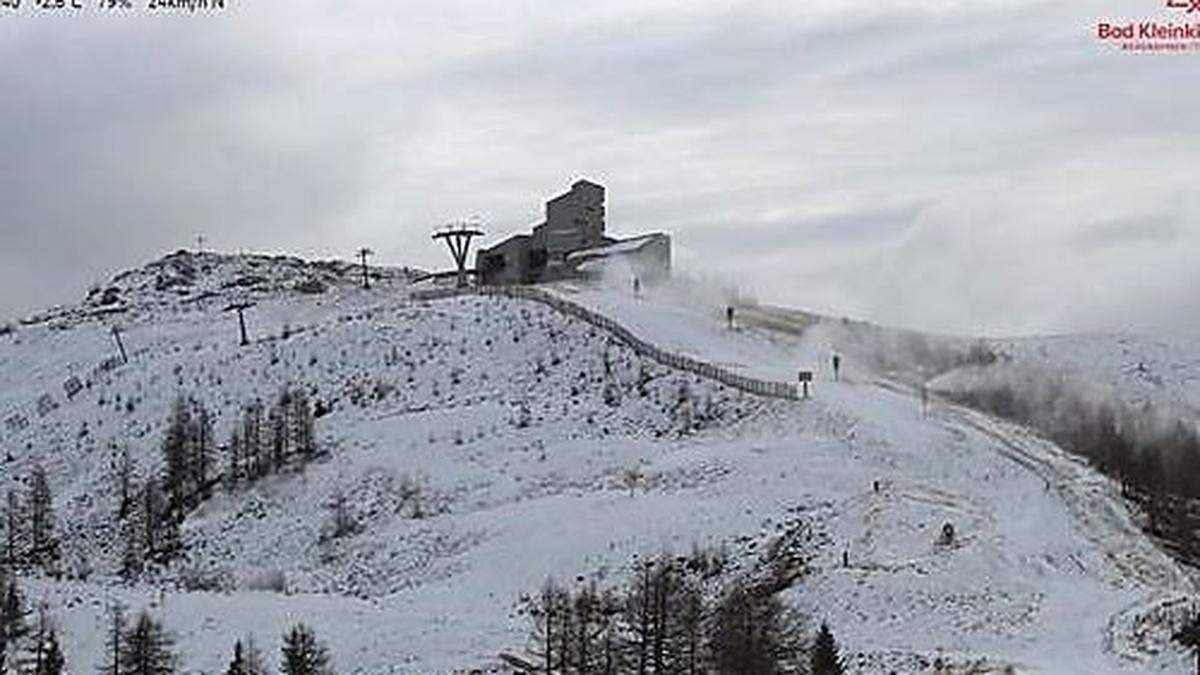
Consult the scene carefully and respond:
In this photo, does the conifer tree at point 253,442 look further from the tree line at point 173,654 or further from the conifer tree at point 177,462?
the tree line at point 173,654

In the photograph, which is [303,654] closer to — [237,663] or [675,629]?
[237,663]

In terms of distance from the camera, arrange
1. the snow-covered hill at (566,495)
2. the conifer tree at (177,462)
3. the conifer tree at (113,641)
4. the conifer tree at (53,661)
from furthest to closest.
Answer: the conifer tree at (177,462)
the snow-covered hill at (566,495)
the conifer tree at (113,641)
the conifer tree at (53,661)

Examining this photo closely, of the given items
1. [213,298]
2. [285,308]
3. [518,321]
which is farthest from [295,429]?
[213,298]

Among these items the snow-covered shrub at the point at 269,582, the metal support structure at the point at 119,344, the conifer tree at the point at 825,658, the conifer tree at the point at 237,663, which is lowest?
the snow-covered shrub at the point at 269,582

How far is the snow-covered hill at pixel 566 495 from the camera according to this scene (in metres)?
48.4

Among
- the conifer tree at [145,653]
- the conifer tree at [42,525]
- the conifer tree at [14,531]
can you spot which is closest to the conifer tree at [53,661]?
the conifer tree at [145,653]

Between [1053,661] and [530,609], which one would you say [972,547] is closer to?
[1053,661]

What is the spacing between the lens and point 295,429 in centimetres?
7812

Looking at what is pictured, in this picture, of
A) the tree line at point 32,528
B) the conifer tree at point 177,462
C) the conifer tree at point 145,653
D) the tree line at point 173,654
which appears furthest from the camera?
the conifer tree at point 177,462

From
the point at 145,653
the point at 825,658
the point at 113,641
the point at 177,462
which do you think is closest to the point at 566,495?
the point at 113,641

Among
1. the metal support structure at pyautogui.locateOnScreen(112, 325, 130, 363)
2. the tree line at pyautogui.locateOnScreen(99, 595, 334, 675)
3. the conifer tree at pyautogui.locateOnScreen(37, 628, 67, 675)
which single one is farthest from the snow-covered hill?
the metal support structure at pyautogui.locateOnScreen(112, 325, 130, 363)

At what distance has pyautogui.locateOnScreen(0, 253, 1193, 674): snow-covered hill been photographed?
48438 millimetres

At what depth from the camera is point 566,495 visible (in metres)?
64.3

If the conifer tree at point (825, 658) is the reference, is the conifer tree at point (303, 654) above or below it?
below
